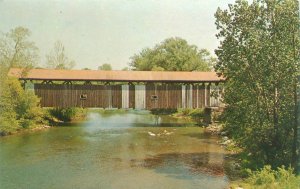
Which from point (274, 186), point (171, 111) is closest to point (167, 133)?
point (274, 186)

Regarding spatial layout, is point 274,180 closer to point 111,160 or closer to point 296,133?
point 296,133

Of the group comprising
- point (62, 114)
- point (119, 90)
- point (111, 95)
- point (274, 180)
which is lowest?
point (274, 180)

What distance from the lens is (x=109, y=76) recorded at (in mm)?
30109

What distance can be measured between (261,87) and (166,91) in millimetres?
17279

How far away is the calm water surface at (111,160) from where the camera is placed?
1349cm

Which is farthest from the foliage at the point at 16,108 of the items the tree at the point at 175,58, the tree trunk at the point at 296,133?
the tree at the point at 175,58

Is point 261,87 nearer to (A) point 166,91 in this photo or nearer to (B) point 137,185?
(B) point 137,185

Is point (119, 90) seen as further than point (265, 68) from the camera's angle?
Yes

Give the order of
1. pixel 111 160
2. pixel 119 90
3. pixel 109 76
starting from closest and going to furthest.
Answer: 1. pixel 111 160
2. pixel 109 76
3. pixel 119 90

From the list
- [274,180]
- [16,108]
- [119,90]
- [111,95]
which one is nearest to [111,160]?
[274,180]

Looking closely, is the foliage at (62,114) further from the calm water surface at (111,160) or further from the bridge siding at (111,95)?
Answer: the calm water surface at (111,160)

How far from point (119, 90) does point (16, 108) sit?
8.38 metres

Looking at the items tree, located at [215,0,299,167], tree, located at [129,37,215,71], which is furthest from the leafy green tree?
tree, located at [129,37,215,71]

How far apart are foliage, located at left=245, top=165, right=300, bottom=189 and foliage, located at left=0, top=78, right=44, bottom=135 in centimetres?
1642
